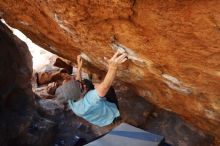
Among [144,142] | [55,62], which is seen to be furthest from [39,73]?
[144,142]

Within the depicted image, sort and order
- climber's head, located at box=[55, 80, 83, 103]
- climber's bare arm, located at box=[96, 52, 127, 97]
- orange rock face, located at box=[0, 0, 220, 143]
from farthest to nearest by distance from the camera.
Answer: climber's head, located at box=[55, 80, 83, 103] → climber's bare arm, located at box=[96, 52, 127, 97] → orange rock face, located at box=[0, 0, 220, 143]

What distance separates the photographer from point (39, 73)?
8.16m

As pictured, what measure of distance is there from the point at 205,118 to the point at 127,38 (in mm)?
1814

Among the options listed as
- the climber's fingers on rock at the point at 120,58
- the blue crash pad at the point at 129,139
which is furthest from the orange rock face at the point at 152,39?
the blue crash pad at the point at 129,139

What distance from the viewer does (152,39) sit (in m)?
3.30

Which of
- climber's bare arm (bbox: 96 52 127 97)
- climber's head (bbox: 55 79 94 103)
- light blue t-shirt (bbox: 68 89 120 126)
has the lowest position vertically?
light blue t-shirt (bbox: 68 89 120 126)

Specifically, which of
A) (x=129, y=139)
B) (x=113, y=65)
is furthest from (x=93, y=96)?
(x=129, y=139)

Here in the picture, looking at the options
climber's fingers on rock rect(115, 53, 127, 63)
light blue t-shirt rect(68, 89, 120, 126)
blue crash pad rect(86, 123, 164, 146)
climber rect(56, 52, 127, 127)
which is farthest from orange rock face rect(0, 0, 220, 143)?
blue crash pad rect(86, 123, 164, 146)

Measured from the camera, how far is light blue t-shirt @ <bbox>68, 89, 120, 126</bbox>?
425cm

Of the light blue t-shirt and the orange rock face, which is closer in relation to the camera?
the orange rock face

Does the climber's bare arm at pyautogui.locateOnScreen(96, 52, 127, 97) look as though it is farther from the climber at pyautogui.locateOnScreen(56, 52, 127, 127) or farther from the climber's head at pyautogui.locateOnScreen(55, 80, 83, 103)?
the climber's head at pyautogui.locateOnScreen(55, 80, 83, 103)

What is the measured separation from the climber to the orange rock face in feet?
0.82

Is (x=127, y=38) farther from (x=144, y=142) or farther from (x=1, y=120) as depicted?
(x=1, y=120)

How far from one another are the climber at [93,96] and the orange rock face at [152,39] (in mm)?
251
